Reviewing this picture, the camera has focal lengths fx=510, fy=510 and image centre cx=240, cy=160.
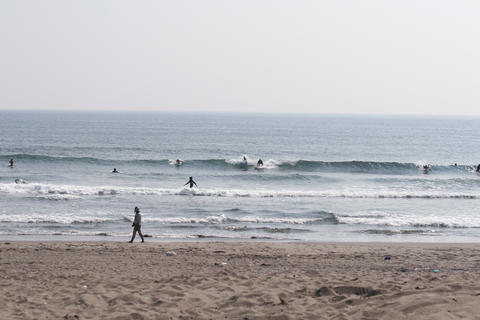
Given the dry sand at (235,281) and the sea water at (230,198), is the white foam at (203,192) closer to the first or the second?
the sea water at (230,198)

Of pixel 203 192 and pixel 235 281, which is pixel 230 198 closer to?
pixel 203 192

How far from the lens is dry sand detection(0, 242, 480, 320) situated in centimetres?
871

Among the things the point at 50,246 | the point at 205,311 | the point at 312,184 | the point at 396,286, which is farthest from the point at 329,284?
the point at 312,184

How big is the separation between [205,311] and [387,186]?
29.8 meters

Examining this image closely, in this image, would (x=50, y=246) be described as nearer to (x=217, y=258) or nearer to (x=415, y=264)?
(x=217, y=258)

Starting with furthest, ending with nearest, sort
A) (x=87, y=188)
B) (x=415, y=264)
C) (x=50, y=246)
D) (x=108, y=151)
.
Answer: (x=108, y=151) < (x=87, y=188) < (x=50, y=246) < (x=415, y=264)

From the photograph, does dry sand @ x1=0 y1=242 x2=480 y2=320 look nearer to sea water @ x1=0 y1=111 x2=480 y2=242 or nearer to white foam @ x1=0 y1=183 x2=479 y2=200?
sea water @ x1=0 y1=111 x2=480 y2=242

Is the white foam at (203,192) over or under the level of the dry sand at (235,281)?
under

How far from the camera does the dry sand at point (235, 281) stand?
871 centimetres

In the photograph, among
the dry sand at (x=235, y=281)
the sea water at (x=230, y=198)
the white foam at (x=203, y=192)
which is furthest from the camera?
the white foam at (x=203, y=192)

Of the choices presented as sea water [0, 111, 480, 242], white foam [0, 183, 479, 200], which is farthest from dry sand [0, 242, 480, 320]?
white foam [0, 183, 479, 200]

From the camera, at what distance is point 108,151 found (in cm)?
5744

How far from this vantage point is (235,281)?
11.1 meters

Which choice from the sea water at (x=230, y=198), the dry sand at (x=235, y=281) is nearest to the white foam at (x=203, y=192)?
the sea water at (x=230, y=198)
